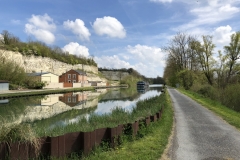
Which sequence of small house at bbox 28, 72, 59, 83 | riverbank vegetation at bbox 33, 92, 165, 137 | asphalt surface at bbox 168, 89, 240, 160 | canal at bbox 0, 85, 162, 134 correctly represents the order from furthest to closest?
small house at bbox 28, 72, 59, 83 < canal at bbox 0, 85, 162, 134 < riverbank vegetation at bbox 33, 92, 165, 137 < asphalt surface at bbox 168, 89, 240, 160

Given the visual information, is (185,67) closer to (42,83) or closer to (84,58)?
(42,83)

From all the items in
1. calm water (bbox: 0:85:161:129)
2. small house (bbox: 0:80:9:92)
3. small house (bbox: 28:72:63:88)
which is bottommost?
calm water (bbox: 0:85:161:129)

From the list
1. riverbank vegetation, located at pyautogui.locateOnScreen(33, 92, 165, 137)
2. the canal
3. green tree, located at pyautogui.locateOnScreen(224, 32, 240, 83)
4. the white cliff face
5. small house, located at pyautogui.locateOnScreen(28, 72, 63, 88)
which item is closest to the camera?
riverbank vegetation, located at pyautogui.locateOnScreen(33, 92, 165, 137)

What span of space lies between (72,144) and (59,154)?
1.27ft

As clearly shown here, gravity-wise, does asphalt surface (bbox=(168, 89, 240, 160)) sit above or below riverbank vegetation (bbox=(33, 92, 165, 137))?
below

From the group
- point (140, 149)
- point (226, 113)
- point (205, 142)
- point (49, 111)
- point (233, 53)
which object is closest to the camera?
point (140, 149)

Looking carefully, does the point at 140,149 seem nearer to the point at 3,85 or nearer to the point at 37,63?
the point at 3,85

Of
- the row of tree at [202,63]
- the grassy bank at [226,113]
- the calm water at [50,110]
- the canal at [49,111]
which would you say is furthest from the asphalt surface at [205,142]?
the row of tree at [202,63]

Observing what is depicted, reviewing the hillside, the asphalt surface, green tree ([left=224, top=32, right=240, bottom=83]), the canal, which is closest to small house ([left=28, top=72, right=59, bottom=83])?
the hillside

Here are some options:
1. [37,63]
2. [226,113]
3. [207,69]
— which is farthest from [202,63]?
[37,63]

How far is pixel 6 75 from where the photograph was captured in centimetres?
3688

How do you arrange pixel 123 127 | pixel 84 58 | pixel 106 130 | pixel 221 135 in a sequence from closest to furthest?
pixel 106 130 → pixel 123 127 → pixel 221 135 → pixel 84 58

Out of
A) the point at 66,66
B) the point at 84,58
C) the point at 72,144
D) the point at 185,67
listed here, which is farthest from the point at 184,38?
the point at 84,58

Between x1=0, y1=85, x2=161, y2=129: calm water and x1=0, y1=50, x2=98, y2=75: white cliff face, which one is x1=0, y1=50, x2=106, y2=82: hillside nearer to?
x1=0, y1=50, x2=98, y2=75: white cliff face
